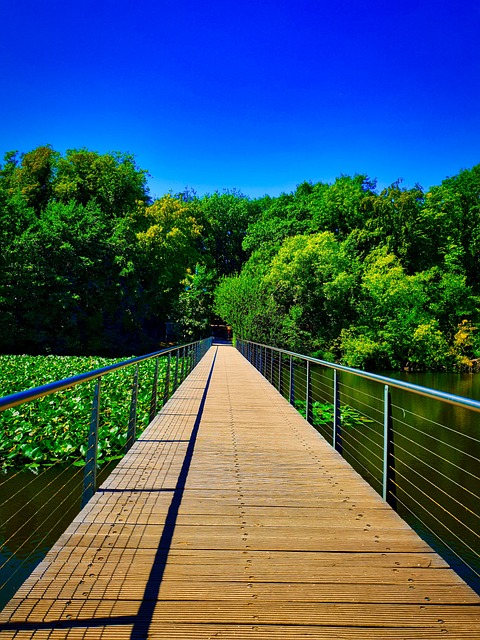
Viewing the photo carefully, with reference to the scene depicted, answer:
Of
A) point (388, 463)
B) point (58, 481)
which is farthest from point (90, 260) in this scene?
point (388, 463)

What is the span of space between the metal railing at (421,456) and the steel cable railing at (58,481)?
206cm

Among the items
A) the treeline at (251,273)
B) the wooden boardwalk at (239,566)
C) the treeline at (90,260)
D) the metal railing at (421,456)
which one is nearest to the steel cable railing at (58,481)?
the wooden boardwalk at (239,566)

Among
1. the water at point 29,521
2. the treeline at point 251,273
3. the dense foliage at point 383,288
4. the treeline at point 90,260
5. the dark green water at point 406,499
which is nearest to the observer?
the dark green water at point 406,499

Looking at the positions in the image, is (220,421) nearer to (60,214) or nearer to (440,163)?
(60,214)

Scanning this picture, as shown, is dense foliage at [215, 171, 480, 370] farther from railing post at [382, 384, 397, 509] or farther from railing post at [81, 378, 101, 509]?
railing post at [81, 378, 101, 509]

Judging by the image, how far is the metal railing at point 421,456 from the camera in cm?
340

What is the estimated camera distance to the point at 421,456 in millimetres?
9914

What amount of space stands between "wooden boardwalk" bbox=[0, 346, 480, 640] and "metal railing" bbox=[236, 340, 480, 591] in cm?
41

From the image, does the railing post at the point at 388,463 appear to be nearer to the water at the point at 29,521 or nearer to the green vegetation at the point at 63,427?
the water at the point at 29,521

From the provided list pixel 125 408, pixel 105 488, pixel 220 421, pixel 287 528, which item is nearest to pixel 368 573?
pixel 287 528

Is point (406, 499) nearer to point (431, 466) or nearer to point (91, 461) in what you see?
point (431, 466)

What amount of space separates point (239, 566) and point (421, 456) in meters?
8.76

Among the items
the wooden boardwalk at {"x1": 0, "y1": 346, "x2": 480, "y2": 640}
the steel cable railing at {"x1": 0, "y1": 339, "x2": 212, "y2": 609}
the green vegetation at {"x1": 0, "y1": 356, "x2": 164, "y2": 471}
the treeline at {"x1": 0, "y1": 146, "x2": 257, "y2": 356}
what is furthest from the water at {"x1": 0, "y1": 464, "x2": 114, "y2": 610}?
the treeline at {"x1": 0, "y1": 146, "x2": 257, "y2": 356}

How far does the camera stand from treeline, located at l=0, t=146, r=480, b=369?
2714cm
